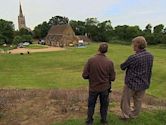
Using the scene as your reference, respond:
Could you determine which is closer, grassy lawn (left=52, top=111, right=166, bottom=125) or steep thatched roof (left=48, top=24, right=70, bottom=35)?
grassy lawn (left=52, top=111, right=166, bottom=125)

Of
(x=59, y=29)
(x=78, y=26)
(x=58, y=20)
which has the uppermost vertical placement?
(x=58, y=20)

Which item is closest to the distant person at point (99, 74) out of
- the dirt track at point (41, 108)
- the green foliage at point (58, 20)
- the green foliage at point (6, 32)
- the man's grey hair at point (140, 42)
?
the man's grey hair at point (140, 42)

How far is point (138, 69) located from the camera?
757 centimetres

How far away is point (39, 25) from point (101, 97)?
135 metres

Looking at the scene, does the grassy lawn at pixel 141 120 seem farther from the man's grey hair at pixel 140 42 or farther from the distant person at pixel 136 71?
the man's grey hair at pixel 140 42

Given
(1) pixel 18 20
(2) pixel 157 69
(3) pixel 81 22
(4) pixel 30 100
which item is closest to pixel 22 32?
(3) pixel 81 22

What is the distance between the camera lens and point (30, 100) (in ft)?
32.6

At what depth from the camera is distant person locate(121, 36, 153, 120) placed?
7.53 metres

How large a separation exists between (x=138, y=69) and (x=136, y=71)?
0.07 meters

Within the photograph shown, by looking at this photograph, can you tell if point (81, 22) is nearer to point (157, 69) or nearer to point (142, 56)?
point (157, 69)

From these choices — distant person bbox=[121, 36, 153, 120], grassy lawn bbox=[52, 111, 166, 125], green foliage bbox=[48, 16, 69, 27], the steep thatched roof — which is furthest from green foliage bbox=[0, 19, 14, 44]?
distant person bbox=[121, 36, 153, 120]

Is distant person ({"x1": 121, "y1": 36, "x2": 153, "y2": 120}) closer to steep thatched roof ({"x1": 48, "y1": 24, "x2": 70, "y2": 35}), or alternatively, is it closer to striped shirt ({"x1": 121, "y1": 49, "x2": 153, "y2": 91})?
striped shirt ({"x1": 121, "y1": 49, "x2": 153, "y2": 91})

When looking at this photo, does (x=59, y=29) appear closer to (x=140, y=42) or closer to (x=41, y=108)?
(x=41, y=108)

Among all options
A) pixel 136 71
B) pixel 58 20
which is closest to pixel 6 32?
pixel 58 20
